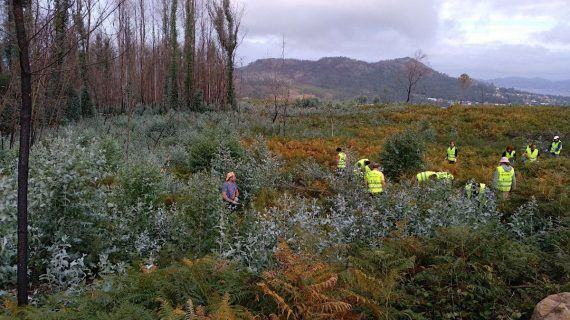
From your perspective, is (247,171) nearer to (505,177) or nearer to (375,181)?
(375,181)

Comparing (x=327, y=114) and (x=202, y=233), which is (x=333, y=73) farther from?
(x=202, y=233)

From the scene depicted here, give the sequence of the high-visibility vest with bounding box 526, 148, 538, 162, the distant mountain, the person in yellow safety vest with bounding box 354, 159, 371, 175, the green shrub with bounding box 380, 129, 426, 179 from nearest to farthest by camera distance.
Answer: the person in yellow safety vest with bounding box 354, 159, 371, 175 → the green shrub with bounding box 380, 129, 426, 179 → the high-visibility vest with bounding box 526, 148, 538, 162 → the distant mountain

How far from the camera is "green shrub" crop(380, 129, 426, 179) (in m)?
13.9

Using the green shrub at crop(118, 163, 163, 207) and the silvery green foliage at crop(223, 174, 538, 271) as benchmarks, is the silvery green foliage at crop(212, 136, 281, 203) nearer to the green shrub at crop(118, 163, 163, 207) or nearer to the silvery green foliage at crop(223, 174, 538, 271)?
the green shrub at crop(118, 163, 163, 207)

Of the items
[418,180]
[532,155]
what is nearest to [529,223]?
[418,180]

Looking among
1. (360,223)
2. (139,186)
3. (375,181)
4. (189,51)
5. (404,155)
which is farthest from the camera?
(189,51)

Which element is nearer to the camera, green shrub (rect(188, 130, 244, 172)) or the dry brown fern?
the dry brown fern

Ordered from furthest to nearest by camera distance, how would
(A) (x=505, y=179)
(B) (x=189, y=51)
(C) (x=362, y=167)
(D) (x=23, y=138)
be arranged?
1. (B) (x=189, y=51)
2. (C) (x=362, y=167)
3. (A) (x=505, y=179)
4. (D) (x=23, y=138)

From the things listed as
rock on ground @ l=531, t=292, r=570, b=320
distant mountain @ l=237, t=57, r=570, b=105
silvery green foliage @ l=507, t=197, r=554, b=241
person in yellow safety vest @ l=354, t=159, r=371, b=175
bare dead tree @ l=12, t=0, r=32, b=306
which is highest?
distant mountain @ l=237, t=57, r=570, b=105

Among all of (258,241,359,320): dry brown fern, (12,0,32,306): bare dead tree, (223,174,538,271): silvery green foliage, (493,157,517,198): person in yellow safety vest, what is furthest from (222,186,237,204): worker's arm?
(493,157,517,198): person in yellow safety vest

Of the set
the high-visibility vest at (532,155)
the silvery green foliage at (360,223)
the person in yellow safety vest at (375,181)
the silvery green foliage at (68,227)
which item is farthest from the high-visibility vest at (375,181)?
the high-visibility vest at (532,155)

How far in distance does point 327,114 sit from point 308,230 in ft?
94.1

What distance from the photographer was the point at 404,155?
551 inches

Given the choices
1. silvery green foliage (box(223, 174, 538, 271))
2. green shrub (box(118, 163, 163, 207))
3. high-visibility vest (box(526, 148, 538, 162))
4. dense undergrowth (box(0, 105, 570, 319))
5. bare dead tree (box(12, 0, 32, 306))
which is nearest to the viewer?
bare dead tree (box(12, 0, 32, 306))
